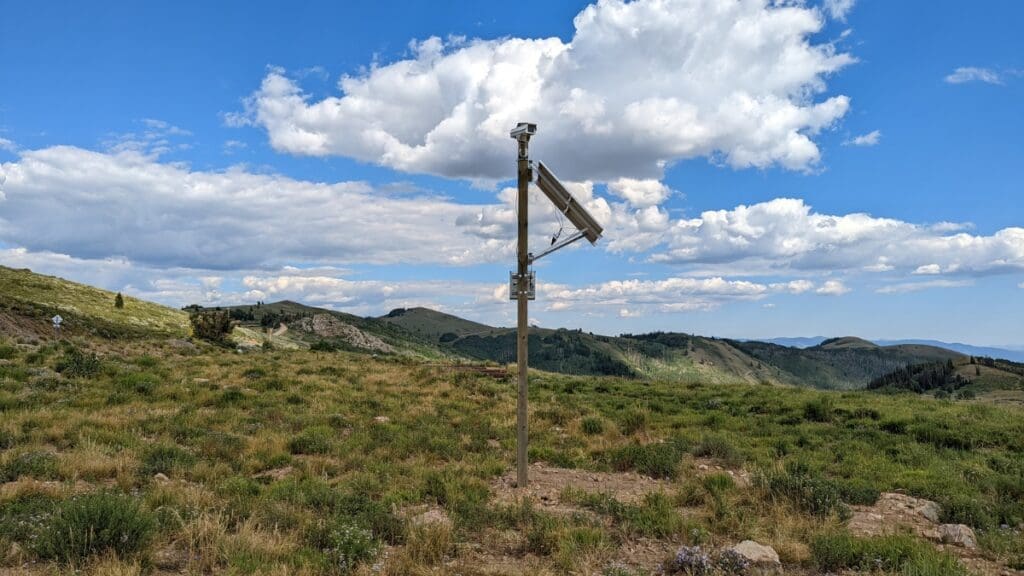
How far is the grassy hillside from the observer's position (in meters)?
36.8

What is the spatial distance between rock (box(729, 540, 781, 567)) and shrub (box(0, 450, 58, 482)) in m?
11.6

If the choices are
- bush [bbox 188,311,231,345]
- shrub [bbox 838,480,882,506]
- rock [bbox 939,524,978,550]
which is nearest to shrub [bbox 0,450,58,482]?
shrub [bbox 838,480,882,506]

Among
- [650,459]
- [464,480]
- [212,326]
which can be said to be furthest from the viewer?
[212,326]

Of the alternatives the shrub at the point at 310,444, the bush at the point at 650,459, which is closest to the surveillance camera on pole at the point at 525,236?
the bush at the point at 650,459

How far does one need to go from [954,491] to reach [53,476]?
17.1 meters

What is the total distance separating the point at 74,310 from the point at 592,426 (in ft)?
175

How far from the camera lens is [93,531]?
263 inches

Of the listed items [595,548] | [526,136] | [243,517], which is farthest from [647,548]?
[526,136]

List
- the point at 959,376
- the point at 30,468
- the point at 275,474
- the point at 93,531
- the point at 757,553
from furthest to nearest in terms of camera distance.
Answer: the point at 959,376, the point at 275,474, the point at 30,468, the point at 757,553, the point at 93,531

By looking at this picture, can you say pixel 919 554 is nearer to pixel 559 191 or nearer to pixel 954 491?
pixel 954 491

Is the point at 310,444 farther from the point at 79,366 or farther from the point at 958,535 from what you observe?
the point at 79,366

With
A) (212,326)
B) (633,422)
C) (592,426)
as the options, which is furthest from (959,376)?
(212,326)

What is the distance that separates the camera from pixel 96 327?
40.9 metres

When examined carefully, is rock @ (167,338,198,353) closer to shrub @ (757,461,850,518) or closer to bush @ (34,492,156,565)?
bush @ (34,492,156,565)
